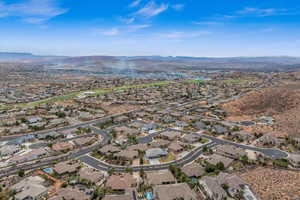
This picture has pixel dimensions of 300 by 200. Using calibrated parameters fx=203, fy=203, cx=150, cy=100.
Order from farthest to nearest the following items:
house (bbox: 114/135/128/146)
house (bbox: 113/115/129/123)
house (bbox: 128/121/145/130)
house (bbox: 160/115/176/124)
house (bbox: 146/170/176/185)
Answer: house (bbox: 113/115/129/123) → house (bbox: 160/115/176/124) → house (bbox: 128/121/145/130) → house (bbox: 114/135/128/146) → house (bbox: 146/170/176/185)

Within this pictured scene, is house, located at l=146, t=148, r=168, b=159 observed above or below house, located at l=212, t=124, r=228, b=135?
below

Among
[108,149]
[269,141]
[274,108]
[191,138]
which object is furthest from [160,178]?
[274,108]

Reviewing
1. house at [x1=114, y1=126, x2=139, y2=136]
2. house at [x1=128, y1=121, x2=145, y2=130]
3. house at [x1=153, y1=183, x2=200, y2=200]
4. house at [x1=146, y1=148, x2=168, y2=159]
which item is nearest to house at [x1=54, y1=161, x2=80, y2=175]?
house at [x1=146, y1=148, x2=168, y2=159]

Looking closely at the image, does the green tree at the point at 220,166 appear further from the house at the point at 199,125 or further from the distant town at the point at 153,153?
the house at the point at 199,125

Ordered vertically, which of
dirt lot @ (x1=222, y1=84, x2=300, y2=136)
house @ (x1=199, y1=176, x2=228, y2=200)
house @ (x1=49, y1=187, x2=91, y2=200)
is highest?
dirt lot @ (x1=222, y1=84, x2=300, y2=136)

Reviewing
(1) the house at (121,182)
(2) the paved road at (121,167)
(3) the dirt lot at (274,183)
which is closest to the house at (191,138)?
(2) the paved road at (121,167)

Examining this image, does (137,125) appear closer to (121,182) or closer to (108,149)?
(108,149)

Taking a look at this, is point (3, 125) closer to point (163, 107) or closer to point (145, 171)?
point (145, 171)

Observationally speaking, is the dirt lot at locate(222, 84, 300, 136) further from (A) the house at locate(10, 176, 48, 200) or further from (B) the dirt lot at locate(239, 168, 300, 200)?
(A) the house at locate(10, 176, 48, 200)
